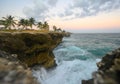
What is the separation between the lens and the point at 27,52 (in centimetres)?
2184

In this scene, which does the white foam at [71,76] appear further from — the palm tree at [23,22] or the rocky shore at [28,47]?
the palm tree at [23,22]

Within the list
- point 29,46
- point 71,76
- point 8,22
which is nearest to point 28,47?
point 29,46

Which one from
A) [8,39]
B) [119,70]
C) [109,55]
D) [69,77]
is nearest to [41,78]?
[69,77]

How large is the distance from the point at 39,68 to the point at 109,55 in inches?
622

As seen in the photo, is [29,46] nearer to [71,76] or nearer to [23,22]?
[71,76]

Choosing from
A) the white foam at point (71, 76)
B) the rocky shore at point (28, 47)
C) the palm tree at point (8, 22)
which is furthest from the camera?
the palm tree at point (8, 22)

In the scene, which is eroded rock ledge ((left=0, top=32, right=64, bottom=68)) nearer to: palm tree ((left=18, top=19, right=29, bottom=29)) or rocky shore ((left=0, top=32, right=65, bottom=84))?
rocky shore ((left=0, top=32, right=65, bottom=84))

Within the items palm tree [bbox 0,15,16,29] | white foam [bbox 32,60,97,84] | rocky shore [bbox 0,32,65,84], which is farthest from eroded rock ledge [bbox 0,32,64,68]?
palm tree [bbox 0,15,16,29]

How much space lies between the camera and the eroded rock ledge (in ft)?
64.2

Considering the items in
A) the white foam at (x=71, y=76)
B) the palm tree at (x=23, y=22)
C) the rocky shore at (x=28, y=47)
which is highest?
the palm tree at (x=23, y=22)

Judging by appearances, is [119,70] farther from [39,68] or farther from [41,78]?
[39,68]

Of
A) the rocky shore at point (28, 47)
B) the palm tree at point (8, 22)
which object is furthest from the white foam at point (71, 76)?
the palm tree at point (8, 22)

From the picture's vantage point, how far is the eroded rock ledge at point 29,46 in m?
19.6

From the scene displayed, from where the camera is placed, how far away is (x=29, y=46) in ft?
73.8
